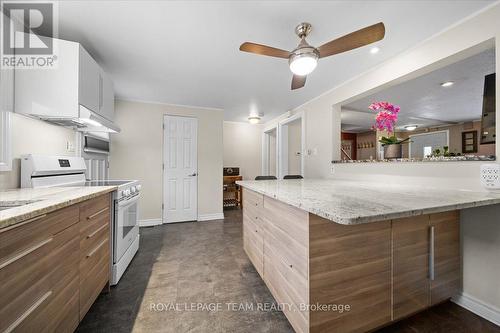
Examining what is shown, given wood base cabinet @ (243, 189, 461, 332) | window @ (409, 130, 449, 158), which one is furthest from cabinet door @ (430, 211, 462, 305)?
window @ (409, 130, 449, 158)

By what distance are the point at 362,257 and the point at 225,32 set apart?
6.57 ft

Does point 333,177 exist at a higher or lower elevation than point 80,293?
higher

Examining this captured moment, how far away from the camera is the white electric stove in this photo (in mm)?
1532

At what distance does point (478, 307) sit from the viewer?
4.61ft

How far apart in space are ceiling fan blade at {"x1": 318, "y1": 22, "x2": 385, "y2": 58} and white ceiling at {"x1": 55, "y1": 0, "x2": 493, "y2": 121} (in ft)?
0.77

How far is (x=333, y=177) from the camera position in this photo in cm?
287

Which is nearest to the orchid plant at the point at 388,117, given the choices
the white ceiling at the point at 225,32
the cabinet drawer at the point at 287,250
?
the white ceiling at the point at 225,32

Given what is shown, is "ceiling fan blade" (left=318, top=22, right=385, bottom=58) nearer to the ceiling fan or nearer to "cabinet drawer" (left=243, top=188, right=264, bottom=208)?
the ceiling fan

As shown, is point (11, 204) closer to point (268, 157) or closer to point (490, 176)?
point (490, 176)

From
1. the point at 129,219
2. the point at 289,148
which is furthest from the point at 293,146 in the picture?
the point at 129,219

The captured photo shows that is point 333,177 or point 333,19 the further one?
point 333,177

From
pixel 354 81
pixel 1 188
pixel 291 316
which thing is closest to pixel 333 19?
pixel 354 81

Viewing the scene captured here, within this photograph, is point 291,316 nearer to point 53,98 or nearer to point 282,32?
point 282,32

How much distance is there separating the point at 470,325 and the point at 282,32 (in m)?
2.60
